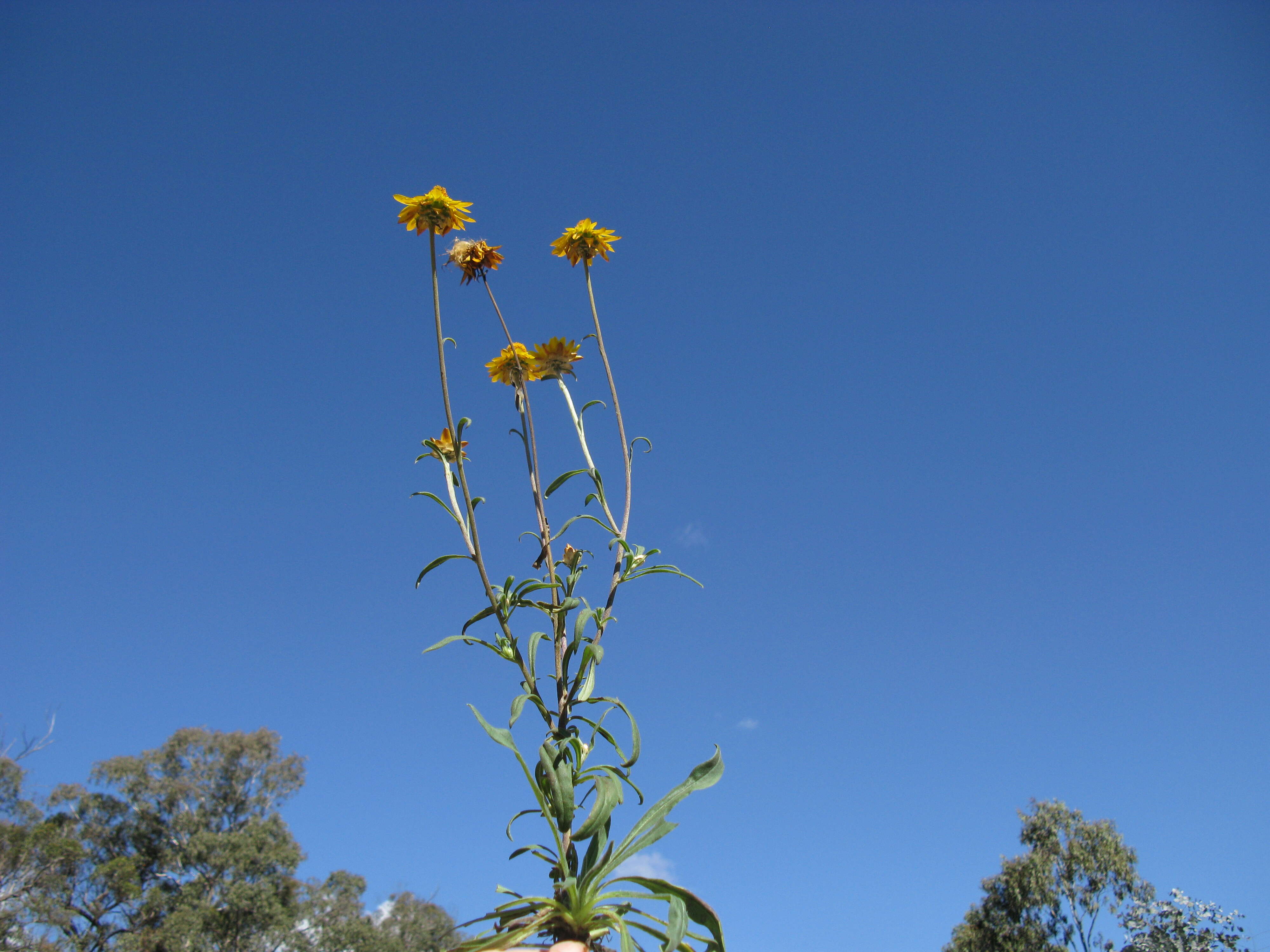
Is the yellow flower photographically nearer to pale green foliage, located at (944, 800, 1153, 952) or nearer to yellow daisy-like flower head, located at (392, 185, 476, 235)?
yellow daisy-like flower head, located at (392, 185, 476, 235)

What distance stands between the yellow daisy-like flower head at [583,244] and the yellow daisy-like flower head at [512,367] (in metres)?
0.36

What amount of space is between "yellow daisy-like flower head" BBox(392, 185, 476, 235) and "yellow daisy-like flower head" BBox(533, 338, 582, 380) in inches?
15.3

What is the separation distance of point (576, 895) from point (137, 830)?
28.6m

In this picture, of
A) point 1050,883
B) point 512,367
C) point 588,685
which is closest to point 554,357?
Answer: point 512,367

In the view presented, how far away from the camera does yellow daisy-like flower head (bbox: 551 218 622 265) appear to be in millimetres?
2186

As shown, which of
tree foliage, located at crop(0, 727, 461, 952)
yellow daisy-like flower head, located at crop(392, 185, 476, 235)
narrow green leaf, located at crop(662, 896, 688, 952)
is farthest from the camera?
tree foliage, located at crop(0, 727, 461, 952)

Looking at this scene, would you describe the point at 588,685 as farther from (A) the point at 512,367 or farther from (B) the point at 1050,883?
(B) the point at 1050,883

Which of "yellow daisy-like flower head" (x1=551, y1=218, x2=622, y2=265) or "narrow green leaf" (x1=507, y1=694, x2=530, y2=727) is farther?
"yellow daisy-like flower head" (x1=551, y1=218, x2=622, y2=265)

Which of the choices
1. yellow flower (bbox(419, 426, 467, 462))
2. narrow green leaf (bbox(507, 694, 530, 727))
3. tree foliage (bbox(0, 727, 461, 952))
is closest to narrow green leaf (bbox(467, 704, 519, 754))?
narrow green leaf (bbox(507, 694, 530, 727))

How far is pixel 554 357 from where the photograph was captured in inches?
82.7

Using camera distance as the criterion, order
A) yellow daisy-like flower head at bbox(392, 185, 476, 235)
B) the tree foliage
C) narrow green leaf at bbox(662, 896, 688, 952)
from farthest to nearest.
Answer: the tree foliage, yellow daisy-like flower head at bbox(392, 185, 476, 235), narrow green leaf at bbox(662, 896, 688, 952)

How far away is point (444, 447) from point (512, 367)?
0.32m

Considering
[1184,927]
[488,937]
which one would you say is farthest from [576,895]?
[1184,927]

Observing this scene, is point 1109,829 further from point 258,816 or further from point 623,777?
point 258,816
